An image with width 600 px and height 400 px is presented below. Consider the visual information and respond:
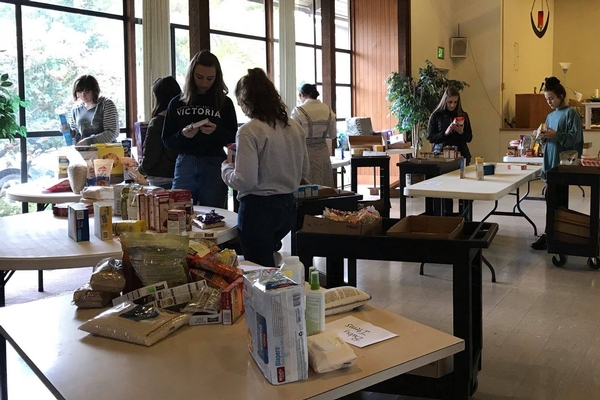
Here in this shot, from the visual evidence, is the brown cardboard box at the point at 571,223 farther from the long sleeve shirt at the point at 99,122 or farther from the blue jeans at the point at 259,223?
the long sleeve shirt at the point at 99,122

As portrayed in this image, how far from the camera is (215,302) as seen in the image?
192 cm

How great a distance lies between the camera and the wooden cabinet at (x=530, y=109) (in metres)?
12.7

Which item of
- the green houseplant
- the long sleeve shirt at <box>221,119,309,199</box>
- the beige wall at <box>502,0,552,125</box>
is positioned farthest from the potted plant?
the beige wall at <box>502,0,552,125</box>

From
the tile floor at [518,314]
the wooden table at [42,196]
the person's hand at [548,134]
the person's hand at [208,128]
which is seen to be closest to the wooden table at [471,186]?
the person's hand at [548,134]

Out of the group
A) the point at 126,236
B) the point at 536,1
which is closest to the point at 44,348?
the point at 126,236

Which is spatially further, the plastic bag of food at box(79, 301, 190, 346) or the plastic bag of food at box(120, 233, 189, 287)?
the plastic bag of food at box(120, 233, 189, 287)

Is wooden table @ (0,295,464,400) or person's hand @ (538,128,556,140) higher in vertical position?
person's hand @ (538,128,556,140)

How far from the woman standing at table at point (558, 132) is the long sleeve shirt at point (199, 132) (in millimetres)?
3315

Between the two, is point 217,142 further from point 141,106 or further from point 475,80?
point 475,80

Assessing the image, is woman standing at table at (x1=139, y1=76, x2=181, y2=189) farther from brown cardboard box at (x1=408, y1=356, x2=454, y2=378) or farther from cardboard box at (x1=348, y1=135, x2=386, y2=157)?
cardboard box at (x1=348, y1=135, x2=386, y2=157)

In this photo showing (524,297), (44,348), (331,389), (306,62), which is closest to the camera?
(331,389)

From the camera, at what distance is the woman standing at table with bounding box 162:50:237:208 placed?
3.88 m

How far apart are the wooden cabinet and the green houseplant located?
2485mm

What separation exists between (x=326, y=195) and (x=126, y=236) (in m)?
2.15
